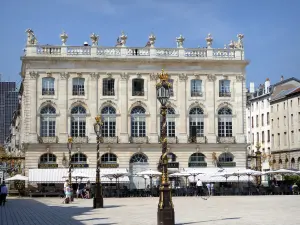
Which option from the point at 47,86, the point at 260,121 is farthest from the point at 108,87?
the point at 260,121

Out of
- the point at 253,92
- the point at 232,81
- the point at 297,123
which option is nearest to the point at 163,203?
the point at 232,81

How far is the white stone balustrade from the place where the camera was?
63.6 meters

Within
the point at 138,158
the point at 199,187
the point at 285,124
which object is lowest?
the point at 199,187

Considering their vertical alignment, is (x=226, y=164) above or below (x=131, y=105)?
below

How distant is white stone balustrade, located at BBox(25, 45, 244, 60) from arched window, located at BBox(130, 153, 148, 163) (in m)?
9.86

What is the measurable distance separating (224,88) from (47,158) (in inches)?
756

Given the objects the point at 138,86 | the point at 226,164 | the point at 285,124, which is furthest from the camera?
the point at 285,124

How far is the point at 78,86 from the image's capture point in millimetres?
64062

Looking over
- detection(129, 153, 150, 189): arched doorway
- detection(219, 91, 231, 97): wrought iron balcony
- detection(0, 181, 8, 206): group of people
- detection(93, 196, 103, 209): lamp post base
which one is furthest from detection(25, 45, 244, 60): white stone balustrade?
detection(93, 196, 103, 209): lamp post base

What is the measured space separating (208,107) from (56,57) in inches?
628

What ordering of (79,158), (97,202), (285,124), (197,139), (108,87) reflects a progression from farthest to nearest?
(285,124) < (197,139) < (108,87) < (79,158) < (97,202)

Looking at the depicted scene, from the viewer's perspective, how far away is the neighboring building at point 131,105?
207 feet

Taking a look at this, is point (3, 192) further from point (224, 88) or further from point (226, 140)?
point (224, 88)

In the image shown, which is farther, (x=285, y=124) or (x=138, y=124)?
(x=285, y=124)
